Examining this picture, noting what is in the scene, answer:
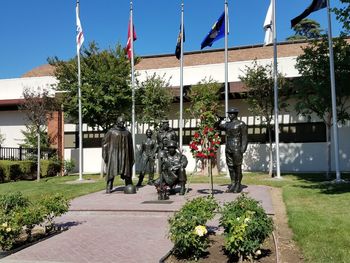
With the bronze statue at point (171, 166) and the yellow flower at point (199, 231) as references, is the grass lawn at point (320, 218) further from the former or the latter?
the bronze statue at point (171, 166)

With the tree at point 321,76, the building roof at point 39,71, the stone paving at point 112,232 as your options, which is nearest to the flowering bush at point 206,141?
the stone paving at point 112,232

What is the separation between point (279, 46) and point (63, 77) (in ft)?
50.4

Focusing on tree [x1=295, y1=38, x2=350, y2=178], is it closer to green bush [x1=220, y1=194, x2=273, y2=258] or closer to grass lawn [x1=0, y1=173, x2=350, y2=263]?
grass lawn [x1=0, y1=173, x2=350, y2=263]

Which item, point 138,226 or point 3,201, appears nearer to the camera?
point 3,201

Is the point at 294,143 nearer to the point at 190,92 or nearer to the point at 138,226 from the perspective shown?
the point at 190,92

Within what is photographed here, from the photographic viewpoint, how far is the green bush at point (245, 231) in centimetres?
640

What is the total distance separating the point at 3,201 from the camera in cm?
873

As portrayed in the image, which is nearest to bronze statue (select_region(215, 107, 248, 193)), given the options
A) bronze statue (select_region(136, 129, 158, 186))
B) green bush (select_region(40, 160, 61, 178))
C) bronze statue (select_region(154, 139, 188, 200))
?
bronze statue (select_region(154, 139, 188, 200))

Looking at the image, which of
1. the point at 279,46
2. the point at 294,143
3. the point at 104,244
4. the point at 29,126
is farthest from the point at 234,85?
the point at 104,244

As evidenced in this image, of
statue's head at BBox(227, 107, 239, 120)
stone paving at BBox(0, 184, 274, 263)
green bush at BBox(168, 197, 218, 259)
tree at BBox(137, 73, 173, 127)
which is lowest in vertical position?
stone paving at BBox(0, 184, 274, 263)

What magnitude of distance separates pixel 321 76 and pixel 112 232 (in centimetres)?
1297

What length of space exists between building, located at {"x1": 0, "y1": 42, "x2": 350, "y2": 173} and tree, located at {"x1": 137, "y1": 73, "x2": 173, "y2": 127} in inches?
67.1

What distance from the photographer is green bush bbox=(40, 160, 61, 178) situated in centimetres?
2514

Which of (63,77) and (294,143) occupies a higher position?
(63,77)
